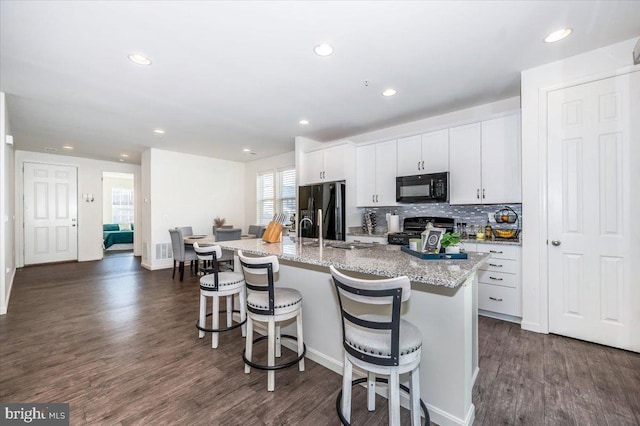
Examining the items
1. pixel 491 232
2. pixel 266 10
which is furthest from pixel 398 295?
pixel 491 232

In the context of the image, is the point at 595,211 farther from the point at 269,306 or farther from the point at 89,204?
the point at 89,204

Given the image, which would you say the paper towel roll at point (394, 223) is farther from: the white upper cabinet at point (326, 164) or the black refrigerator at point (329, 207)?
the white upper cabinet at point (326, 164)

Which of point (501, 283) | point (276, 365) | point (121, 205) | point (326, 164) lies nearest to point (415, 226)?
point (501, 283)

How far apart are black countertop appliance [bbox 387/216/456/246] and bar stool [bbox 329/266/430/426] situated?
247 cm

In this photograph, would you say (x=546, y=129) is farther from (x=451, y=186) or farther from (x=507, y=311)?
(x=507, y=311)

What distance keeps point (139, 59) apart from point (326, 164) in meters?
2.94

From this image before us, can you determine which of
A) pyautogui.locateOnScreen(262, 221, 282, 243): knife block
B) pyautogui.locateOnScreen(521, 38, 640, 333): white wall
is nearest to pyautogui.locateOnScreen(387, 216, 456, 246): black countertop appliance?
pyautogui.locateOnScreen(521, 38, 640, 333): white wall

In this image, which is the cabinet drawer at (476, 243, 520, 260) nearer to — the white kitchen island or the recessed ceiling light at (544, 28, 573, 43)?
the white kitchen island

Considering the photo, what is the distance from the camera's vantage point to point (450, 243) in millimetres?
1821

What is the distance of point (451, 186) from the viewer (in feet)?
12.2

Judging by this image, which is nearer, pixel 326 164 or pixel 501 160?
pixel 501 160

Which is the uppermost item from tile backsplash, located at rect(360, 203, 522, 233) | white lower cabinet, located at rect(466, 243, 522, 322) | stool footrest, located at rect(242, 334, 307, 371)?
tile backsplash, located at rect(360, 203, 522, 233)

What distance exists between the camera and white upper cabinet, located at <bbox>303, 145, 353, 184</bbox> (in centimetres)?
461

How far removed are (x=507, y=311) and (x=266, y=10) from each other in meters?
3.69
